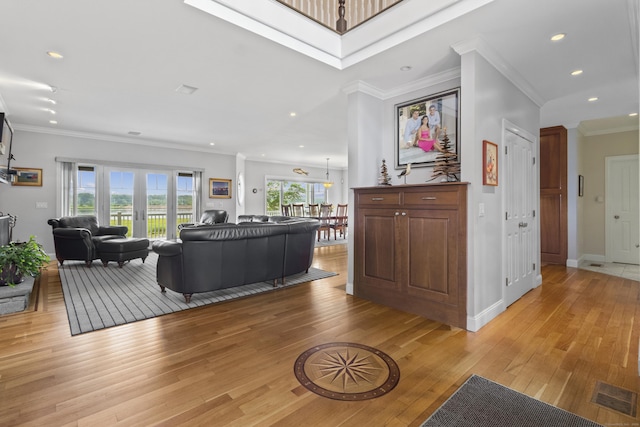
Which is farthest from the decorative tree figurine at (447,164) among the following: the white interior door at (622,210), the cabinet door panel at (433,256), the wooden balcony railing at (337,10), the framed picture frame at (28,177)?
the framed picture frame at (28,177)

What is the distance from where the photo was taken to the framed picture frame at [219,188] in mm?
8500

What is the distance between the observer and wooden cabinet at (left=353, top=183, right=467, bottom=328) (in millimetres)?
2801

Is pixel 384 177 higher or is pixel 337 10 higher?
pixel 337 10

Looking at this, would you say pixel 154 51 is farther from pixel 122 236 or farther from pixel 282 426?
pixel 122 236

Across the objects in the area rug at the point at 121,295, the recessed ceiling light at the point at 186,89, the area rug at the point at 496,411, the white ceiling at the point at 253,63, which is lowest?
the area rug at the point at 496,411

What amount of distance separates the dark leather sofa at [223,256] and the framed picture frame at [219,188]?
16.5ft

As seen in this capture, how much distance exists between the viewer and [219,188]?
8656 mm

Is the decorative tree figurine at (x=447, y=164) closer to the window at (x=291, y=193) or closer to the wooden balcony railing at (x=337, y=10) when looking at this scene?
the wooden balcony railing at (x=337, y=10)

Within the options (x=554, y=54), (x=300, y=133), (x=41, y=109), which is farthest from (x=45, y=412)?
(x=300, y=133)

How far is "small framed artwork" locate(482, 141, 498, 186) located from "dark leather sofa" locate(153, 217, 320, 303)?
2.42 metres

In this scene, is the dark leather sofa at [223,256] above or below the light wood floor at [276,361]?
above

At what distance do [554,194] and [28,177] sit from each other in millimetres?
10200

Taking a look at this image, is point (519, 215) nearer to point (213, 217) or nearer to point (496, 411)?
point (496, 411)

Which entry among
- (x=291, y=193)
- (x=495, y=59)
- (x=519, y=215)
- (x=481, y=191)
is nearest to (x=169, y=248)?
(x=481, y=191)
